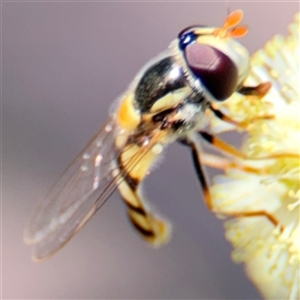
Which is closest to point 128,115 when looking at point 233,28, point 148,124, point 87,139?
point 148,124

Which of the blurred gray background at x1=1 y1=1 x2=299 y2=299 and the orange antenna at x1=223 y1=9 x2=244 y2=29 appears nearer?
the orange antenna at x1=223 y1=9 x2=244 y2=29

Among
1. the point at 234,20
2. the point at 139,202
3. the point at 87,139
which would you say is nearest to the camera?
the point at 234,20

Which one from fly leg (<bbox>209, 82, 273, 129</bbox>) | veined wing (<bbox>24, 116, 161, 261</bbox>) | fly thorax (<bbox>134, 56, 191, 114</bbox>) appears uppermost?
fly thorax (<bbox>134, 56, 191, 114</bbox>)

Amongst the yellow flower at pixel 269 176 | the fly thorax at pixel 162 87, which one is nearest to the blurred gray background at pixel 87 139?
the yellow flower at pixel 269 176

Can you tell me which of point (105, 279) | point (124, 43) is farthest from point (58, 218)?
point (124, 43)

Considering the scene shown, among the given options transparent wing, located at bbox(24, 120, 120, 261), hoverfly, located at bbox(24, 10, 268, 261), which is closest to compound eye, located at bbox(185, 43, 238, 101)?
hoverfly, located at bbox(24, 10, 268, 261)

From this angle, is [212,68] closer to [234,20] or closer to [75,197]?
[234,20]

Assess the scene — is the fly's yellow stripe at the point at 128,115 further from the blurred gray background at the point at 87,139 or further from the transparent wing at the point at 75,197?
the blurred gray background at the point at 87,139

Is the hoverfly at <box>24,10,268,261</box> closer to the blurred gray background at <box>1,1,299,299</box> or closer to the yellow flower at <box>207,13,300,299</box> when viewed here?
the yellow flower at <box>207,13,300,299</box>
